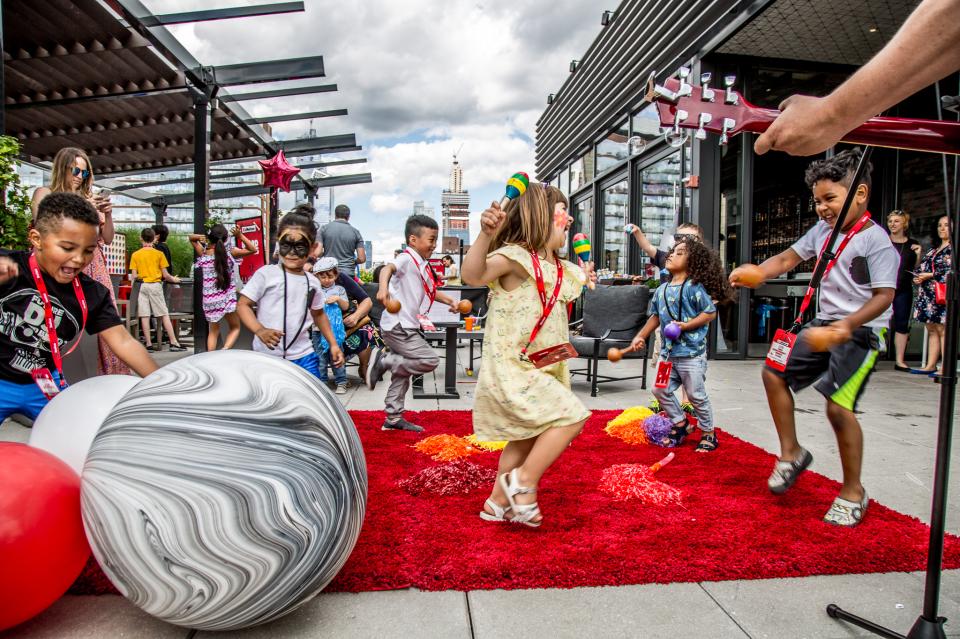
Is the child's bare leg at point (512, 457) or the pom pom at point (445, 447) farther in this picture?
the pom pom at point (445, 447)

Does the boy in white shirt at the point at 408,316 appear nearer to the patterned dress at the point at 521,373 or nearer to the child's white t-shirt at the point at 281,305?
the child's white t-shirt at the point at 281,305

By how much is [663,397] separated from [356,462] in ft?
10.5

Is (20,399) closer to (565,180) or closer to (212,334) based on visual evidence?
(212,334)

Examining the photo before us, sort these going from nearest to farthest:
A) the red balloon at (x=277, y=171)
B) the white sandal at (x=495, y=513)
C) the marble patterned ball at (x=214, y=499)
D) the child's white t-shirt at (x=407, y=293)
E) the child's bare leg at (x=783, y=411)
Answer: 1. the marble patterned ball at (x=214, y=499)
2. the white sandal at (x=495, y=513)
3. the child's bare leg at (x=783, y=411)
4. the child's white t-shirt at (x=407, y=293)
5. the red balloon at (x=277, y=171)

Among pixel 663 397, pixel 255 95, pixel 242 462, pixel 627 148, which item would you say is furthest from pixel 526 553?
pixel 627 148

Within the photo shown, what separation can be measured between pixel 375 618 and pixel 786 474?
245cm

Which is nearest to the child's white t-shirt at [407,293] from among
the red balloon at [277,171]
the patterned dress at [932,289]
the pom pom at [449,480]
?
the pom pom at [449,480]

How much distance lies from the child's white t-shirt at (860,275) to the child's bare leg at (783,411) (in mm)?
449

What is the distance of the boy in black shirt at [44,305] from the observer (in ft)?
9.08

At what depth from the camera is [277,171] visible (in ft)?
40.1

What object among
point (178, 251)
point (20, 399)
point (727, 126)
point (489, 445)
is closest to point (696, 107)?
point (727, 126)

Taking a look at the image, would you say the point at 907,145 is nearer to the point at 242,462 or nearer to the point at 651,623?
the point at 651,623

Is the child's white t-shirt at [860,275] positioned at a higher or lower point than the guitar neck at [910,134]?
lower

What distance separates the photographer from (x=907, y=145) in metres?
1.98
